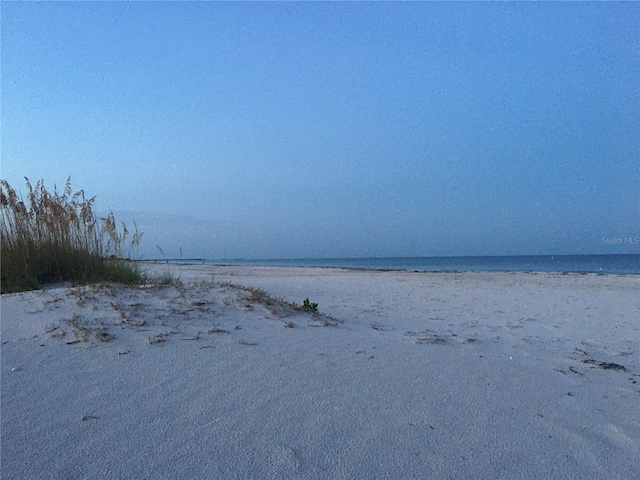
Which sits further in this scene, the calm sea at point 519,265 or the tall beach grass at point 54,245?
the calm sea at point 519,265

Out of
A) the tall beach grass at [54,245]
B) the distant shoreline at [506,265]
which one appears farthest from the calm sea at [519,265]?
the tall beach grass at [54,245]

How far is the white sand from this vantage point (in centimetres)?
233

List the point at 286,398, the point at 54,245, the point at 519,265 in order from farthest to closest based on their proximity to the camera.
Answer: the point at 519,265, the point at 54,245, the point at 286,398

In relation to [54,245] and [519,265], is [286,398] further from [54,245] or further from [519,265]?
[519,265]

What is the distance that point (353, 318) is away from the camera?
6.35 metres

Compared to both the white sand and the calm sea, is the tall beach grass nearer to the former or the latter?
the white sand

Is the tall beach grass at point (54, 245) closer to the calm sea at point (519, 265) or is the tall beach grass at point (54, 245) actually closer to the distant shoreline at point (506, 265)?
the distant shoreline at point (506, 265)

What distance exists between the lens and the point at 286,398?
9.87 ft

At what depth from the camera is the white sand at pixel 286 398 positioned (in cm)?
233

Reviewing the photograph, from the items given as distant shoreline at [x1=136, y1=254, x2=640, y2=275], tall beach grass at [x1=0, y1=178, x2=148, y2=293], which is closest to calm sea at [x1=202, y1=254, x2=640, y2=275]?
distant shoreline at [x1=136, y1=254, x2=640, y2=275]

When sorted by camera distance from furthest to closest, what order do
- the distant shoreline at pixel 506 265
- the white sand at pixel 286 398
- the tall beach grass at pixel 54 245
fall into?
the distant shoreline at pixel 506 265 < the tall beach grass at pixel 54 245 < the white sand at pixel 286 398

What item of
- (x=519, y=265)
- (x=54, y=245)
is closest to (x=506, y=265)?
(x=519, y=265)

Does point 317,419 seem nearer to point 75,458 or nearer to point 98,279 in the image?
point 75,458

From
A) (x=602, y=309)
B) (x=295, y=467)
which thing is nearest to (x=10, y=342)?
(x=295, y=467)
